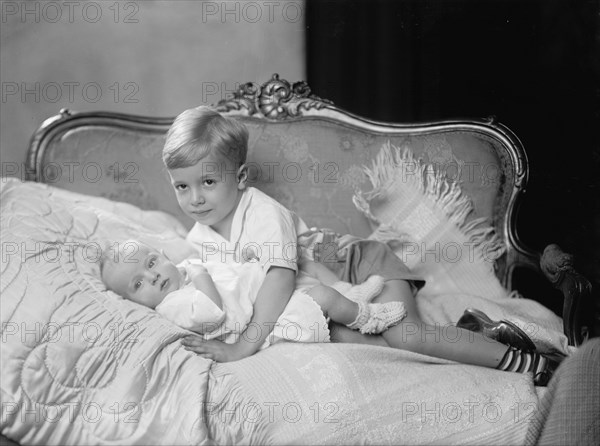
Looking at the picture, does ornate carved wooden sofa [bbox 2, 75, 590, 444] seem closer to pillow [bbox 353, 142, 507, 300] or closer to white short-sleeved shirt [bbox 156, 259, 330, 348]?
pillow [bbox 353, 142, 507, 300]

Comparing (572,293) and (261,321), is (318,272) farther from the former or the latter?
(572,293)

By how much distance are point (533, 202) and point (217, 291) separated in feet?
4.03

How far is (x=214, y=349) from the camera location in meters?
1.50

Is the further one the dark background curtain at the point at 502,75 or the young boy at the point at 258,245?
the dark background curtain at the point at 502,75

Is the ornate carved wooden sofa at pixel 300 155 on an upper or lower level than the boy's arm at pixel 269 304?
upper

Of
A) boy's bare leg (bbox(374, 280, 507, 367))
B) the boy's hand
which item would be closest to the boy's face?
the boy's hand

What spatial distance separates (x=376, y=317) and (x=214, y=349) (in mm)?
383

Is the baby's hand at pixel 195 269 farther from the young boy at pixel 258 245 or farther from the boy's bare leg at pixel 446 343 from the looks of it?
the boy's bare leg at pixel 446 343

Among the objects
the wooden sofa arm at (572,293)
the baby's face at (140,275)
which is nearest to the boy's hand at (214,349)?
the baby's face at (140,275)

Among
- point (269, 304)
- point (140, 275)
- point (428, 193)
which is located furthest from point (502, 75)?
point (140, 275)

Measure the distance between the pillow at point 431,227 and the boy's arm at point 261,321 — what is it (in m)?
0.50

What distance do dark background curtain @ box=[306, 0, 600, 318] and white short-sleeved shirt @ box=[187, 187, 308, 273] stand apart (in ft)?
2.60

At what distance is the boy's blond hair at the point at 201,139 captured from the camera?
175 centimetres

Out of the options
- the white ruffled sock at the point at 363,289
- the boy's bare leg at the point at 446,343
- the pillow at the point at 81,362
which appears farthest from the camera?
the white ruffled sock at the point at 363,289
